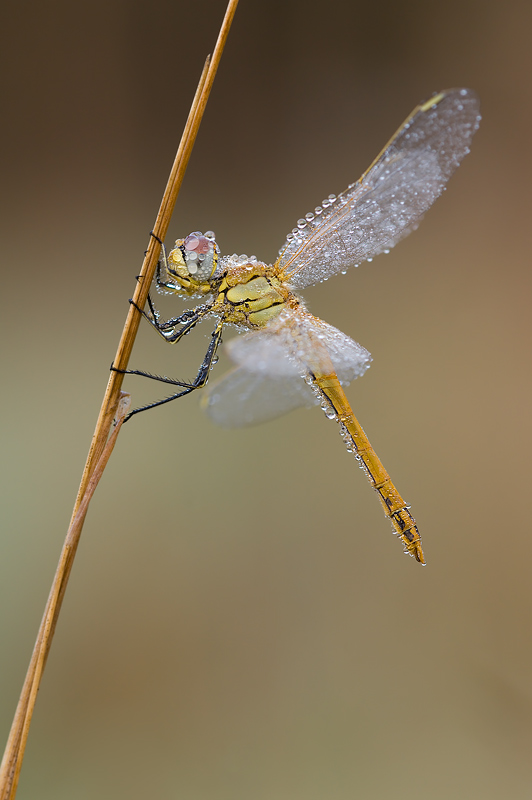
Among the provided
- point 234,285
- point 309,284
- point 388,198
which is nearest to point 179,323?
point 234,285

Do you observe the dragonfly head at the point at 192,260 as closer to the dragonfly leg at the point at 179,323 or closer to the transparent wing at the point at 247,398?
the dragonfly leg at the point at 179,323

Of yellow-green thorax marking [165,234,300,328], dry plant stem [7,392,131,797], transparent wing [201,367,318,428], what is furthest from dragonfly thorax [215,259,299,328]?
dry plant stem [7,392,131,797]

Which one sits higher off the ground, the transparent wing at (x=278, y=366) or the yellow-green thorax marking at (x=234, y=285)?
the yellow-green thorax marking at (x=234, y=285)

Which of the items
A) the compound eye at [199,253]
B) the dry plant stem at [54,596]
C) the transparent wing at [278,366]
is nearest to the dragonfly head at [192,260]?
the compound eye at [199,253]

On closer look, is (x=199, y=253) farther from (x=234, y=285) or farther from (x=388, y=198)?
(x=388, y=198)

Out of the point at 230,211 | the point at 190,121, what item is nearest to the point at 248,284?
the point at 190,121

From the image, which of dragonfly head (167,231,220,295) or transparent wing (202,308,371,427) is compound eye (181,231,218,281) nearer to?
dragonfly head (167,231,220,295)

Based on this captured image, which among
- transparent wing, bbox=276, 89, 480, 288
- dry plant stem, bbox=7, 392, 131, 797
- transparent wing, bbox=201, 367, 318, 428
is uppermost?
transparent wing, bbox=276, 89, 480, 288
